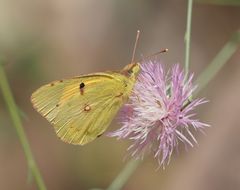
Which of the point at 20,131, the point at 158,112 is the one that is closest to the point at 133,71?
the point at 158,112

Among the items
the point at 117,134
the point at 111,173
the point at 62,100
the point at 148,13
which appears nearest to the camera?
the point at 117,134

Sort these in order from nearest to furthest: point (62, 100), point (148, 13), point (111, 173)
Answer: point (62, 100) < point (111, 173) < point (148, 13)

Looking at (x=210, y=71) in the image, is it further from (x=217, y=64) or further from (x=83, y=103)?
(x=83, y=103)

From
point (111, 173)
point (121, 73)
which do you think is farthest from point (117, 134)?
point (111, 173)

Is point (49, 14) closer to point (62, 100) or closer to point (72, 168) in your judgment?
point (72, 168)

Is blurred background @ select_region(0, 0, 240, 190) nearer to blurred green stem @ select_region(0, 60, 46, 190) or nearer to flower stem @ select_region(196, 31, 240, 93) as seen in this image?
blurred green stem @ select_region(0, 60, 46, 190)

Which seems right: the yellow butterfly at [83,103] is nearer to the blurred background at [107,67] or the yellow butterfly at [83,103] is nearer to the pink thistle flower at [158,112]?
the pink thistle flower at [158,112]
